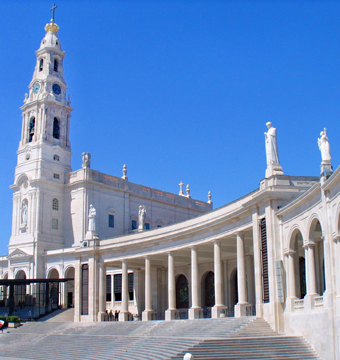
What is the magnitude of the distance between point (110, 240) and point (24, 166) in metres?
26.5

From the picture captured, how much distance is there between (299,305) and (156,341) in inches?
366

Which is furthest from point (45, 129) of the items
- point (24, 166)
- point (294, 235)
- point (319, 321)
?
point (319, 321)

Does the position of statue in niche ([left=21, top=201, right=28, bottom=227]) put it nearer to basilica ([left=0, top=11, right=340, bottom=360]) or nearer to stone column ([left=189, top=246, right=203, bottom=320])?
basilica ([left=0, top=11, right=340, bottom=360])

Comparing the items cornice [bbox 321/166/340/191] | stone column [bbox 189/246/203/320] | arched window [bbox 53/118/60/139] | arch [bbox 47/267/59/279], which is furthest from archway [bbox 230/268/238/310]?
arched window [bbox 53/118/60/139]

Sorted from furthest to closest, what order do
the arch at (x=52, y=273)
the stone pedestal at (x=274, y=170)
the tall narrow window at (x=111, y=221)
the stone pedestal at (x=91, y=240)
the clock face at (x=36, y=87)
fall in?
the clock face at (x=36, y=87)
the tall narrow window at (x=111, y=221)
the arch at (x=52, y=273)
the stone pedestal at (x=91, y=240)
the stone pedestal at (x=274, y=170)

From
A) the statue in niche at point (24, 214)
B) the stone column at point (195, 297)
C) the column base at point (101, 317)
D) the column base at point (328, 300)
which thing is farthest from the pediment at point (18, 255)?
the column base at point (328, 300)

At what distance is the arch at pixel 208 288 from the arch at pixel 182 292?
279cm

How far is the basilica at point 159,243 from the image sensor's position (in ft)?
89.6

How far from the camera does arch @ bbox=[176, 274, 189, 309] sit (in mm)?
55156

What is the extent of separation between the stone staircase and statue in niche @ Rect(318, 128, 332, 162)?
9.41m

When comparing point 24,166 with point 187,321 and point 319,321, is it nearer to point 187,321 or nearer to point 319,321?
point 187,321

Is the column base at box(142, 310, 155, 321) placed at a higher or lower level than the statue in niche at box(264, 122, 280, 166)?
lower

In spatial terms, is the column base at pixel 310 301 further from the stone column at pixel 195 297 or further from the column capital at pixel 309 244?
the stone column at pixel 195 297

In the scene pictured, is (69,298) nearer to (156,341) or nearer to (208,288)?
(208,288)
